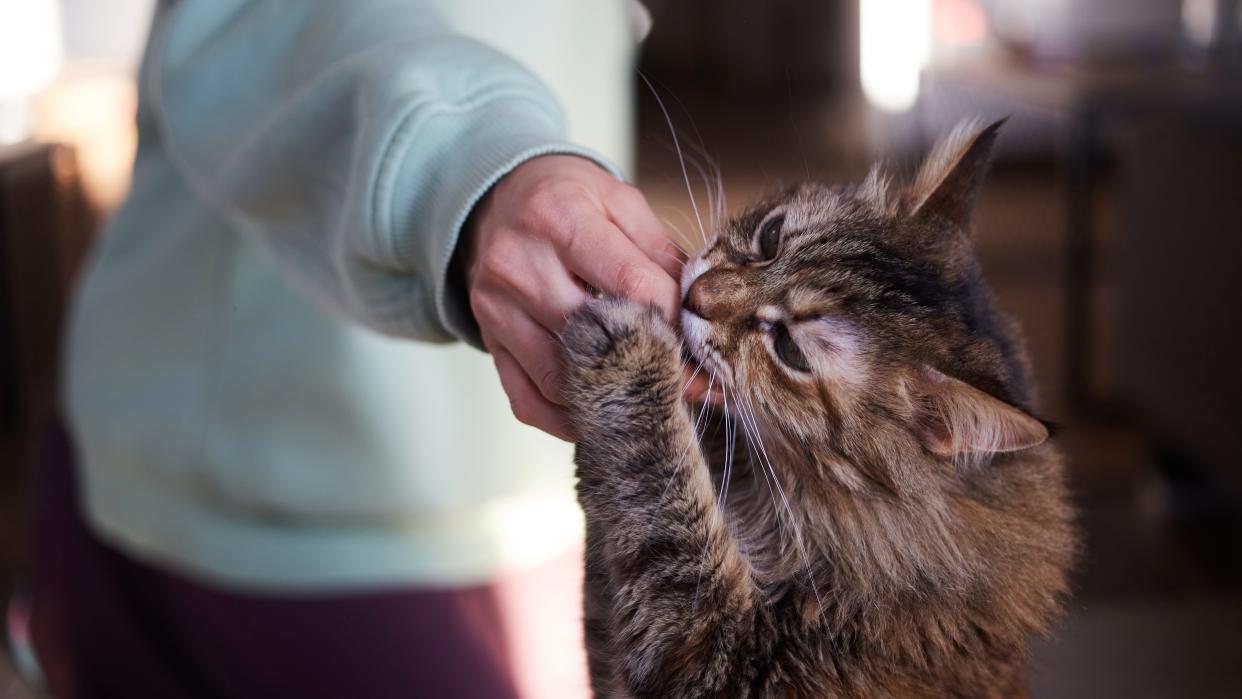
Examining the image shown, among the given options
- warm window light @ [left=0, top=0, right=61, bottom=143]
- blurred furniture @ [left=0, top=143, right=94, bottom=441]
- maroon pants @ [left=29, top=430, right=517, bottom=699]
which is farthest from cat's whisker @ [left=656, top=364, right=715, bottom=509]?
warm window light @ [left=0, top=0, right=61, bottom=143]

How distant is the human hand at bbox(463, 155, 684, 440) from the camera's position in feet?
1.95

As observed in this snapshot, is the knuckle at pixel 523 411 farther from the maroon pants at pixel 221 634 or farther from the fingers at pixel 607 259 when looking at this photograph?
the maroon pants at pixel 221 634


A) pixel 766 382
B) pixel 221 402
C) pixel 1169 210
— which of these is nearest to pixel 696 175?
pixel 766 382

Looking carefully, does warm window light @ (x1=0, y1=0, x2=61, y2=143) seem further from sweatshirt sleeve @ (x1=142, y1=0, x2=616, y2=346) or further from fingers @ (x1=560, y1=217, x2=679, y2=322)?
fingers @ (x1=560, y1=217, x2=679, y2=322)

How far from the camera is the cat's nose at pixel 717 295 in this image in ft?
2.27

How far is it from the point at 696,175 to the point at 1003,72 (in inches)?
112

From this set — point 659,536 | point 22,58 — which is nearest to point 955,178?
point 659,536

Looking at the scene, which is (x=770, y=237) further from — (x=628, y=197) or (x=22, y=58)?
(x=22, y=58)

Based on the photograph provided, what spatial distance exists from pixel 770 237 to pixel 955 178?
0.52 ft

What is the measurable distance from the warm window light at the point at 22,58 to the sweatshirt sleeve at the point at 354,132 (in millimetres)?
1812

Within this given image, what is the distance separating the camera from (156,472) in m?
Answer: 1.10

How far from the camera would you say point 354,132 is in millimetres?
727

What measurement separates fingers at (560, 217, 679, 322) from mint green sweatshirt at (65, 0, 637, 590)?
270 millimetres

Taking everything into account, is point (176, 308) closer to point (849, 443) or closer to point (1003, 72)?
point (849, 443)
